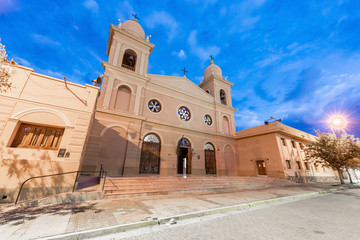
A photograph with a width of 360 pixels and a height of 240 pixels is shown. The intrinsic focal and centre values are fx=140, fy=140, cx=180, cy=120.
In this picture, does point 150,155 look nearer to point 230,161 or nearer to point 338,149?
point 230,161

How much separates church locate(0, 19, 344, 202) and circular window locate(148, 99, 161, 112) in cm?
11

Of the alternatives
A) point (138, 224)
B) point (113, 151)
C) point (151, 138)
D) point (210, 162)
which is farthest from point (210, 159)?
point (138, 224)

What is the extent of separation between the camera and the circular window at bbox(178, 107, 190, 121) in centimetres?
1731

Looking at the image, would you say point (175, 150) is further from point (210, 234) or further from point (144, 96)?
point (210, 234)

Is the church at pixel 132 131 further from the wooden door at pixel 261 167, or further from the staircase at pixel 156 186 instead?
the staircase at pixel 156 186

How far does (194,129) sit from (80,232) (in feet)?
47.4

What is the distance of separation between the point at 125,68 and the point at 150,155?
30.4ft

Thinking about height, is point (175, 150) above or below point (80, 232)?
above

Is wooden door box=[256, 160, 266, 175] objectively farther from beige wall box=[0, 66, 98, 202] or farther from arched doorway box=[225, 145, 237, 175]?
beige wall box=[0, 66, 98, 202]

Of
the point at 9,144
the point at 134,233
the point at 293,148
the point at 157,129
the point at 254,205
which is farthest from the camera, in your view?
the point at 293,148

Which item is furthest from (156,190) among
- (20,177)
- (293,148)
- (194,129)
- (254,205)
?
(293,148)

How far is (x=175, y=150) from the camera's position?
14.8m

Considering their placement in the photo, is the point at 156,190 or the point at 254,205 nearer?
the point at 254,205

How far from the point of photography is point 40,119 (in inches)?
275
